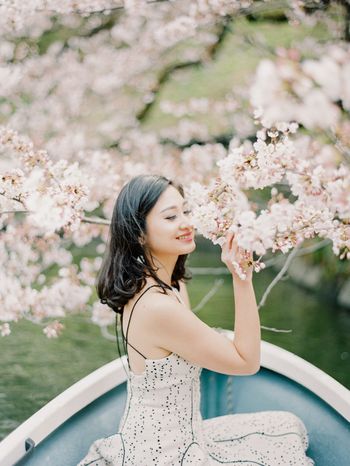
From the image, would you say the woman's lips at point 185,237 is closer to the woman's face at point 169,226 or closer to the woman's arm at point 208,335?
the woman's face at point 169,226

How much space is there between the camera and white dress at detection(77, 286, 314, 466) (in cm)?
191

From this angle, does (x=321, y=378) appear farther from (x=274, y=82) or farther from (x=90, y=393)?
(x=274, y=82)

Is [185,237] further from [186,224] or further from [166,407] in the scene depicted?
[166,407]

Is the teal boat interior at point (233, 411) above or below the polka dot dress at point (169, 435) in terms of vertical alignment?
below

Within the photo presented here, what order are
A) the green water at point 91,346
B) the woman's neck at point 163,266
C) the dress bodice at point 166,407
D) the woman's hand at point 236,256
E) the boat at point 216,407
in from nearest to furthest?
the woman's hand at point 236,256, the dress bodice at point 166,407, the woman's neck at point 163,266, the boat at point 216,407, the green water at point 91,346

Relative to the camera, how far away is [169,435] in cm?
193

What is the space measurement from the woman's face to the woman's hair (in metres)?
0.02

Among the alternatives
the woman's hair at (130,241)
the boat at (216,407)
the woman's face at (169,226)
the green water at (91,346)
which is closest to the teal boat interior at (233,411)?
the boat at (216,407)

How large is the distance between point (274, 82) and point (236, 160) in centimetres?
62

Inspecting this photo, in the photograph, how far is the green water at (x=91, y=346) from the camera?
15.0ft

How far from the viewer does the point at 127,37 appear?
20.3 feet

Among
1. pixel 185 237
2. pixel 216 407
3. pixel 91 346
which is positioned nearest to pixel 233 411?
pixel 216 407

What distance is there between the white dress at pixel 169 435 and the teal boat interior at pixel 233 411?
260mm

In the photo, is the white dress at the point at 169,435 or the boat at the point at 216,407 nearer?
the white dress at the point at 169,435
